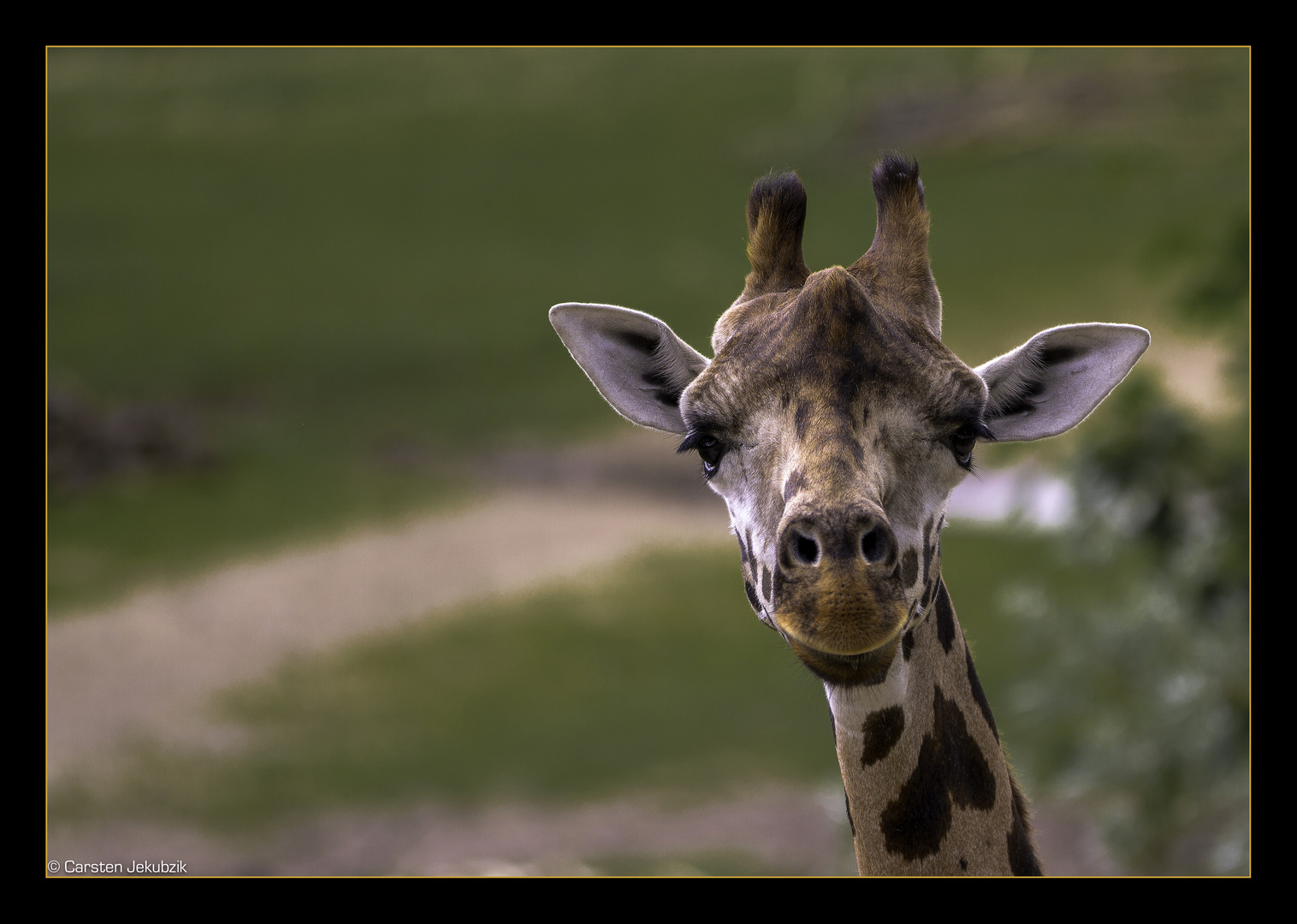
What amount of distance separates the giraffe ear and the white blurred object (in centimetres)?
26

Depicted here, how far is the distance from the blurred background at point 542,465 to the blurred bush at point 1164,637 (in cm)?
4

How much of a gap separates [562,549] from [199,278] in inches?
532

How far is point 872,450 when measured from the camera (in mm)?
3598

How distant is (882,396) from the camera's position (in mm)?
3688

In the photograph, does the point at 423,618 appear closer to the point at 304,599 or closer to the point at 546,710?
the point at 304,599

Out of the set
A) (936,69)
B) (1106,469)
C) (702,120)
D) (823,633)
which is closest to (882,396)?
(823,633)

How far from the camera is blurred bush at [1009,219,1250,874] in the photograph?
32.8ft

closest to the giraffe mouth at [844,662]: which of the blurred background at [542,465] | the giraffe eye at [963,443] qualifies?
the giraffe eye at [963,443]

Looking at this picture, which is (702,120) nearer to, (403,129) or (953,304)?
(403,129)

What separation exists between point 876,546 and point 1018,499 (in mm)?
8739

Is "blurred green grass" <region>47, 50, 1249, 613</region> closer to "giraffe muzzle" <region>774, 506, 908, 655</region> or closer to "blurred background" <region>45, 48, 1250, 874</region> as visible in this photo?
"blurred background" <region>45, 48, 1250, 874</region>

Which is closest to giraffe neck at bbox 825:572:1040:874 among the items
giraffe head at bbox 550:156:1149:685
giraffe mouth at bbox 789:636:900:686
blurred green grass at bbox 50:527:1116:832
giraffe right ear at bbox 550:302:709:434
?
giraffe head at bbox 550:156:1149:685

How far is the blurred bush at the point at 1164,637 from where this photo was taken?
393 inches

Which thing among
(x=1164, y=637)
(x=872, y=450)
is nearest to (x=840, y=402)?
(x=872, y=450)
